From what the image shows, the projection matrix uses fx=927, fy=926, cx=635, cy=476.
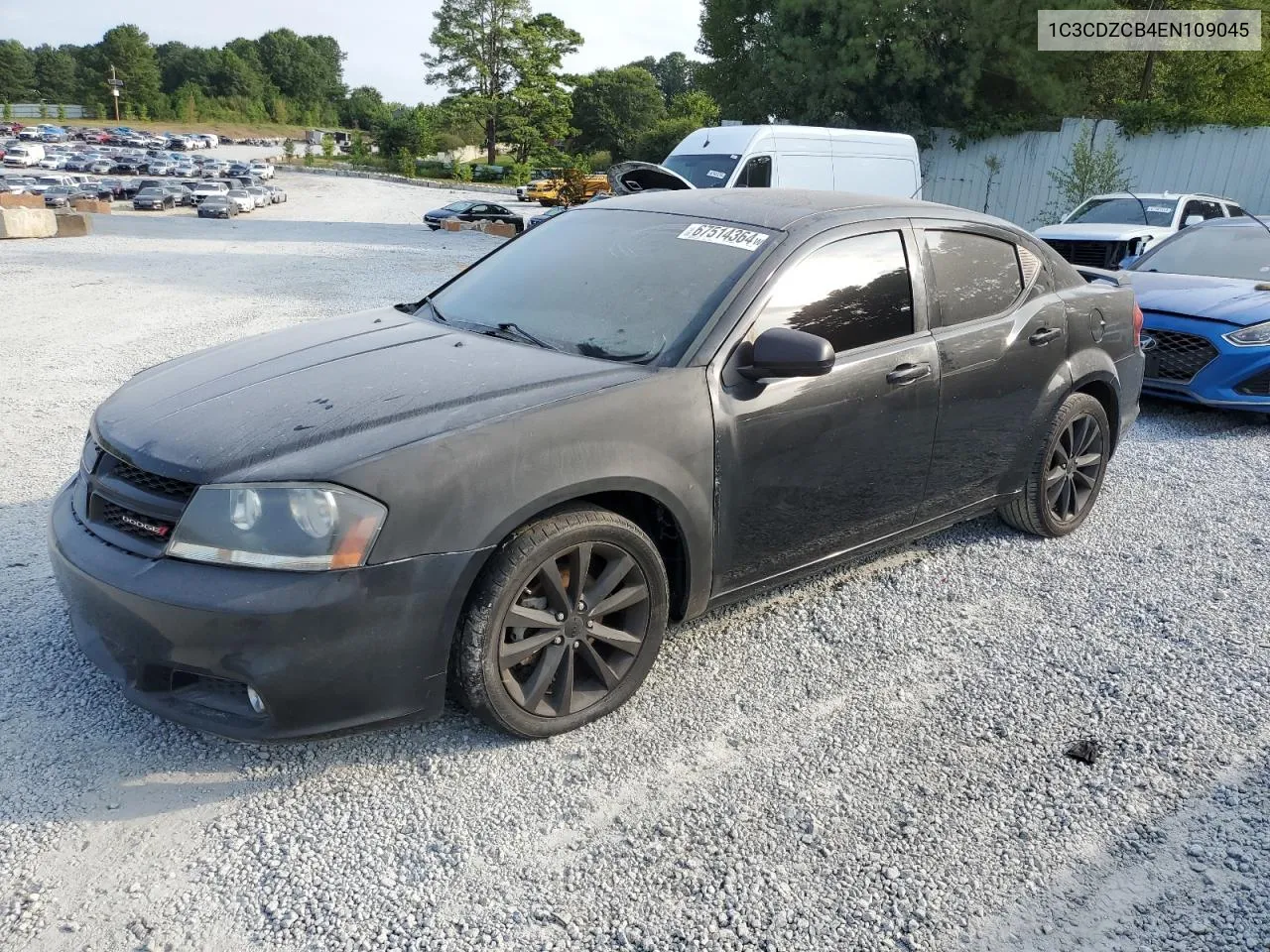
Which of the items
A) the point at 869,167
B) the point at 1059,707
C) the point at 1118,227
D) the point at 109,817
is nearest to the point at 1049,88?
the point at 869,167

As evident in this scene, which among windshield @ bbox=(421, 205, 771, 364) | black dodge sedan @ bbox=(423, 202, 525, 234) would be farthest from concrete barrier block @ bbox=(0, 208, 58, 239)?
windshield @ bbox=(421, 205, 771, 364)

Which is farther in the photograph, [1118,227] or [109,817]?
[1118,227]

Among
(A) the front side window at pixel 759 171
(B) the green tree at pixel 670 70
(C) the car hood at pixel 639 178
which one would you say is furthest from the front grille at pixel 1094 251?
(B) the green tree at pixel 670 70

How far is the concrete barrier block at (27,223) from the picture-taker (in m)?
18.3

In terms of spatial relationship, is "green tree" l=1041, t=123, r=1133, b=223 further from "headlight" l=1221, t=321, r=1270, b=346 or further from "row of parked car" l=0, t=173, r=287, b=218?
A: "row of parked car" l=0, t=173, r=287, b=218

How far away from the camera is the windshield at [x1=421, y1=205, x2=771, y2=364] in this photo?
3.18 meters

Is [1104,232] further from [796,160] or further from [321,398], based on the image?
[321,398]

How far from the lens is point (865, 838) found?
249cm

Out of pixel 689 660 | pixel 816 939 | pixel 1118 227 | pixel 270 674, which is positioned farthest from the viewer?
pixel 1118 227

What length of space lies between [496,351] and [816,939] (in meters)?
2.03

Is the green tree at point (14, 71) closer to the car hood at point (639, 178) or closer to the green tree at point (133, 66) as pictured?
the green tree at point (133, 66)

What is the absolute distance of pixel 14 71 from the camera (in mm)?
120500

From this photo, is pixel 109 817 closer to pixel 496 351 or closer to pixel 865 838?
pixel 496 351

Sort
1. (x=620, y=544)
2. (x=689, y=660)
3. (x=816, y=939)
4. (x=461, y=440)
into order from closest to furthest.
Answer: (x=816, y=939), (x=461, y=440), (x=620, y=544), (x=689, y=660)
